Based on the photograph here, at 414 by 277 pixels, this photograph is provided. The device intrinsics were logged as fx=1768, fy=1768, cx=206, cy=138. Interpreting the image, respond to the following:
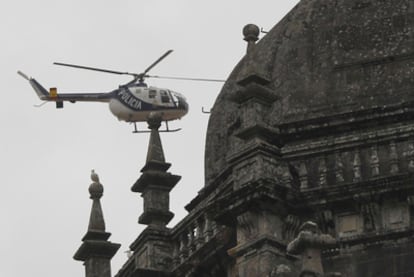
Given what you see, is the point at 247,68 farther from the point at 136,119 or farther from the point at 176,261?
the point at 136,119

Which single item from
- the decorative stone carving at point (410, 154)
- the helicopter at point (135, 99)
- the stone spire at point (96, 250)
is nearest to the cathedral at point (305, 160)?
the decorative stone carving at point (410, 154)

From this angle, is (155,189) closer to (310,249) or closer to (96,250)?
(96,250)

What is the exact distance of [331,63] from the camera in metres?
30.8

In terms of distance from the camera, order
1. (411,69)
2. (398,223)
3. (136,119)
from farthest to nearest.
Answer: (136,119), (411,69), (398,223)

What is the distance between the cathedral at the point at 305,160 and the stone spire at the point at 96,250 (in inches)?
44.2

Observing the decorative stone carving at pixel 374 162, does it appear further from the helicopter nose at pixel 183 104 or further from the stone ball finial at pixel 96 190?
the helicopter nose at pixel 183 104

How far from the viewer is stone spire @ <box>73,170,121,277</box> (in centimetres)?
3406

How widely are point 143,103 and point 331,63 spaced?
250 feet

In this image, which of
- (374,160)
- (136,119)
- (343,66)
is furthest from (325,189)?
(136,119)

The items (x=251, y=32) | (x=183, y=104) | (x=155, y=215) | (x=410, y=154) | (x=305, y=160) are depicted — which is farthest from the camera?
(x=183, y=104)

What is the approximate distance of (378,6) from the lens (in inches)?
1235

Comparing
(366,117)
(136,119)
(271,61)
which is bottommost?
(366,117)

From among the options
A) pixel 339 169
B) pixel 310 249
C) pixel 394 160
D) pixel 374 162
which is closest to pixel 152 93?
pixel 339 169

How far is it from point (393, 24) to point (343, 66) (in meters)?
1.19
